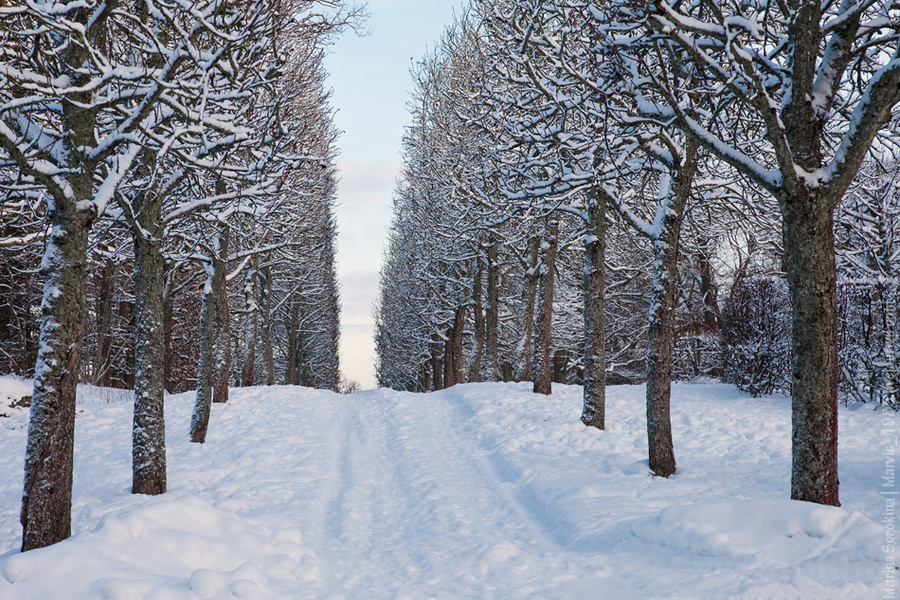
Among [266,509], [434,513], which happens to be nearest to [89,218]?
[266,509]

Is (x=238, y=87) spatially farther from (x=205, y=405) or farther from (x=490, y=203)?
(x=490, y=203)

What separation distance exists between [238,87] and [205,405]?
691cm

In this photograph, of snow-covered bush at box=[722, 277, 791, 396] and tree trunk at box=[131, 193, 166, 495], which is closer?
tree trunk at box=[131, 193, 166, 495]

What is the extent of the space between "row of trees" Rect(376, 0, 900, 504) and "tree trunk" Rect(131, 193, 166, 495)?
569 centimetres

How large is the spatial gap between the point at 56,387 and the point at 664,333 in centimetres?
730

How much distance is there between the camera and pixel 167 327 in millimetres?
20328

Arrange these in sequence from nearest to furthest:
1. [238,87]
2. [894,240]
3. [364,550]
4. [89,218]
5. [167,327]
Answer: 1. [89,218]
2. [364,550]
3. [238,87]
4. [894,240]
5. [167,327]

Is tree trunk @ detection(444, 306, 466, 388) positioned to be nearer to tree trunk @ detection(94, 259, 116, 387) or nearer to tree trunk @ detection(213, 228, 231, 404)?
tree trunk @ detection(213, 228, 231, 404)

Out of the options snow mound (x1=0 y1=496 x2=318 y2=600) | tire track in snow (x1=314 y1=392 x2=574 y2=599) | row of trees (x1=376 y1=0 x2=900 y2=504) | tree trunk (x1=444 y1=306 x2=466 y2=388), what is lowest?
tire track in snow (x1=314 y1=392 x2=574 y2=599)

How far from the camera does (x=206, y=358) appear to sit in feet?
37.8

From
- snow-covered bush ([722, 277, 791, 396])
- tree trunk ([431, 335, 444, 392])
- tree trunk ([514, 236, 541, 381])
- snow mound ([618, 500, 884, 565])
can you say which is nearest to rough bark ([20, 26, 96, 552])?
snow mound ([618, 500, 884, 565])

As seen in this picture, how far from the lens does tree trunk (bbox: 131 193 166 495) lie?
718 centimetres

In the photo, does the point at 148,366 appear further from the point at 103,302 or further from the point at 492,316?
the point at 103,302

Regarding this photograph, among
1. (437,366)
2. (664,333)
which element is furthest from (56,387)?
(437,366)
